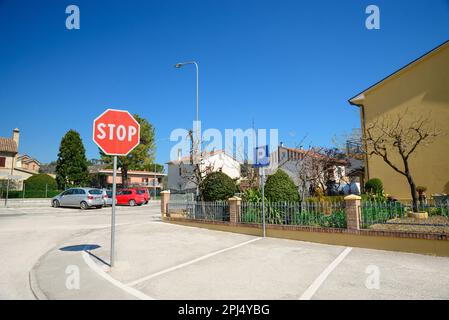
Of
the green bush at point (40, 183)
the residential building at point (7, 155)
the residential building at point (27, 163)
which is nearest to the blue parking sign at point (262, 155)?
the green bush at point (40, 183)

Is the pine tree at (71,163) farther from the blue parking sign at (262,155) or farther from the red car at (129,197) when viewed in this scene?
the blue parking sign at (262,155)

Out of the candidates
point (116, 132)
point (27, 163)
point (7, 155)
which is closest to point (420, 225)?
point (116, 132)

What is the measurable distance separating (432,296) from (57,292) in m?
5.76

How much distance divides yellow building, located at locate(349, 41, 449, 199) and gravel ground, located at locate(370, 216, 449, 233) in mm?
7449

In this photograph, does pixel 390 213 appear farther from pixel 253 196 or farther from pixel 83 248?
pixel 83 248

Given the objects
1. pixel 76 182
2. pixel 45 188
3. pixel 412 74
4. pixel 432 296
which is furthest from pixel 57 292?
pixel 76 182

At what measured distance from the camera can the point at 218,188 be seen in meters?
13.1

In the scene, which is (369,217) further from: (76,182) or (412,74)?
(76,182)

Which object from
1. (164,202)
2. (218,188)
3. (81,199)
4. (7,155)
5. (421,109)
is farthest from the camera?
(7,155)

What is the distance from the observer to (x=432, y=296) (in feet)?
14.5

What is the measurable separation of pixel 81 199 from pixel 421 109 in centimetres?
2386

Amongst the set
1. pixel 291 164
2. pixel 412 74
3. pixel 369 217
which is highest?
pixel 412 74
